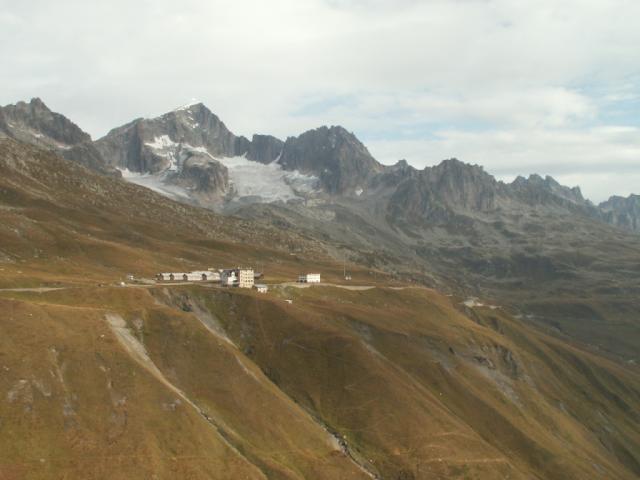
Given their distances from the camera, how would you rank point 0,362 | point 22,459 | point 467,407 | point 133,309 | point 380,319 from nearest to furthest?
point 22,459 → point 0,362 → point 133,309 → point 467,407 → point 380,319

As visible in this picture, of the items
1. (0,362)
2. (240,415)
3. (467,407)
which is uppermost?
(0,362)

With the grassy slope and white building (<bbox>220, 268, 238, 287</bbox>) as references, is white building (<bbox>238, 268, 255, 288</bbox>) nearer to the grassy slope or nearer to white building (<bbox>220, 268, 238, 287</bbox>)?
white building (<bbox>220, 268, 238, 287</bbox>)

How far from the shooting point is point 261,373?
142 metres

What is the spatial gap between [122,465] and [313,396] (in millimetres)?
55754

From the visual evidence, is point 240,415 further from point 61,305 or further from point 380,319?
point 380,319

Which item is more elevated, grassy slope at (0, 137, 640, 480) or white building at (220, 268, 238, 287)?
white building at (220, 268, 238, 287)

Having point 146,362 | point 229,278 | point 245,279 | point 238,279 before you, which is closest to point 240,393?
point 146,362

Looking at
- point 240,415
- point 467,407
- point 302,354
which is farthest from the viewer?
point 467,407

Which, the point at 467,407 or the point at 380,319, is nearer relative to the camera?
the point at 467,407

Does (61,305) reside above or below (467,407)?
above

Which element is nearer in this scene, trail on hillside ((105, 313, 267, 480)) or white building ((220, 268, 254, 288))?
trail on hillside ((105, 313, 267, 480))

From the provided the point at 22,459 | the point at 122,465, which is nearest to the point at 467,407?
the point at 122,465

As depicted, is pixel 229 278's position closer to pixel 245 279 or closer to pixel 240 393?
pixel 245 279

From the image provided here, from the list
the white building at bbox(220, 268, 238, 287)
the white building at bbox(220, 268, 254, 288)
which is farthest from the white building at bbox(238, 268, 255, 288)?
the white building at bbox(220, 268, 238, 287)
